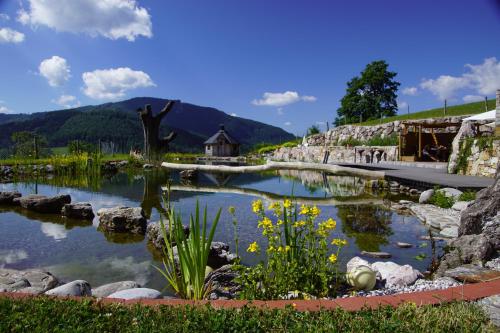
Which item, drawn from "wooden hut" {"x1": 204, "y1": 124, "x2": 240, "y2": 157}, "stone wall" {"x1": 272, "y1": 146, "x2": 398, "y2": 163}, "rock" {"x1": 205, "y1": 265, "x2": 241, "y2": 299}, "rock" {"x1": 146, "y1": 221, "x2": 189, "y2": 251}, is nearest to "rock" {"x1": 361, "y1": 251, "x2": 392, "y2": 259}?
"rock" {"x1": 205, "y1": 265, "x2": 241, "y2": 299}

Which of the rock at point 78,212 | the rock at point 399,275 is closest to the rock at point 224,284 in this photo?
the rock at point 399,275

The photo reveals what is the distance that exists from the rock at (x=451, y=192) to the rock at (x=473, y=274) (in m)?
5.36

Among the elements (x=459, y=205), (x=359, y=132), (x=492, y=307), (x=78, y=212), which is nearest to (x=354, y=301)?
(x=492, y=307)

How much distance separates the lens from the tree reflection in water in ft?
17.7

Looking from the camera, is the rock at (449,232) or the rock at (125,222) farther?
the rock at (125,222)

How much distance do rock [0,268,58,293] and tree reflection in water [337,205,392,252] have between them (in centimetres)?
401

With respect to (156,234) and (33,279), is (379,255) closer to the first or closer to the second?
(156,234)

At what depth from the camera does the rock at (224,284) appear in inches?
129

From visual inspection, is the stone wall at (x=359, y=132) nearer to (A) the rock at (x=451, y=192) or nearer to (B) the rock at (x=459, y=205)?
(A) the rock at (x=451, y=192)

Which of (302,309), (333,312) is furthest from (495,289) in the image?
(302,309)

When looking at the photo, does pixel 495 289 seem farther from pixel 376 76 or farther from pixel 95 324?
pixel 376 76

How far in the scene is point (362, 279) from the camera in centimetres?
325

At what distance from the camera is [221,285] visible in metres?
3.48

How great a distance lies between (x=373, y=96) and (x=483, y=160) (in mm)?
35286
